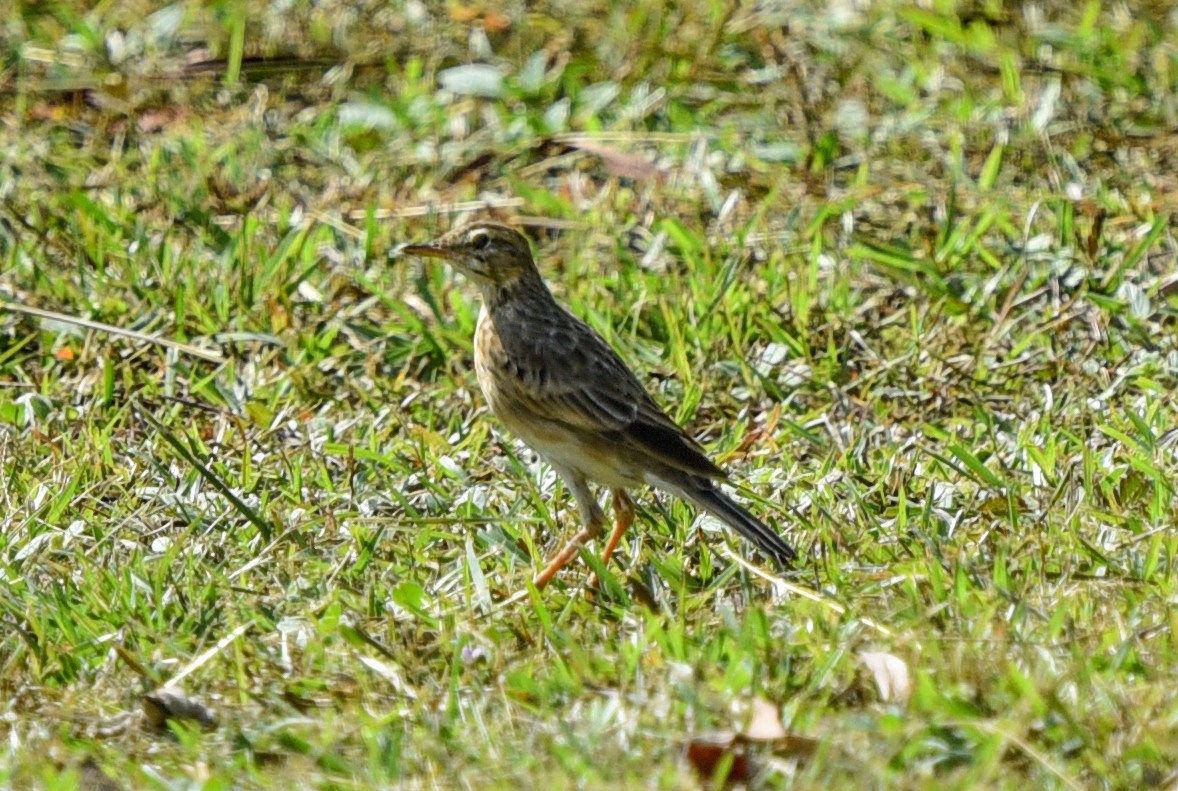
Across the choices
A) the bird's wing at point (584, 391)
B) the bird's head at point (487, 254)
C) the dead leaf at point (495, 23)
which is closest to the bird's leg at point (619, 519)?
the bird's wing at point (584, 391)

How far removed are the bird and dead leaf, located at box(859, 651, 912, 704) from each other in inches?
35.0

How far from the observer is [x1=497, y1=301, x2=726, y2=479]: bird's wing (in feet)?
19.0

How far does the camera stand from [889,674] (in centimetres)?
439

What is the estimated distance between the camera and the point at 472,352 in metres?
7.21

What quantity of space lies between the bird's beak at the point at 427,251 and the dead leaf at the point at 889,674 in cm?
246

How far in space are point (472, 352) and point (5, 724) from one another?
293 cm

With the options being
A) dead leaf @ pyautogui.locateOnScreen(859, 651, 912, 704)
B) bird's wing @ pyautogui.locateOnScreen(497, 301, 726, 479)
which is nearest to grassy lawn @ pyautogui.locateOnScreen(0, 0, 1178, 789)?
dead leaf @ pyautogui.locateOnScreen(859, 651, 912, 704)

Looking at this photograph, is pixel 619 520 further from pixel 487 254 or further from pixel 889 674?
pixel 889 674

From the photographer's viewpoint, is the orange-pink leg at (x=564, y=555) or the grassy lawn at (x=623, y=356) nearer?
the grassy lawn at (x=623, y=356)

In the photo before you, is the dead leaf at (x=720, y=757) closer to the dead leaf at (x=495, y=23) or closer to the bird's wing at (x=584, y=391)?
the bird's wing at (x=584, y=391)

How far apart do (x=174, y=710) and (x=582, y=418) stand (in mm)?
1799

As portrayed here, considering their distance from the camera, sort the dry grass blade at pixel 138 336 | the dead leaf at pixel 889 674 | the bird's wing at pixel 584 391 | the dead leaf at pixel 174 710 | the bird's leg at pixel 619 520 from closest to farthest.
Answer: the dead leaf at pixel 889 674 → the dead leaf at pixel 174 710 → the bird's leg at pixel 619 520 → the bird's wing at pixel 584 391 → the dry grass blade at pixel 138 336

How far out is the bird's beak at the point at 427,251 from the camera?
251 inches

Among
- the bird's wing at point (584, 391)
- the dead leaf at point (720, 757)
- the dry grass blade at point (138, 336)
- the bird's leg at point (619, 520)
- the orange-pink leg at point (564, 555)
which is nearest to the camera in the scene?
the dead leaf at point (720, 757)
